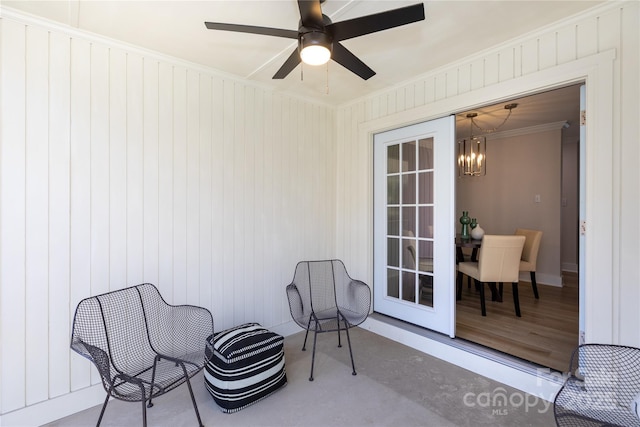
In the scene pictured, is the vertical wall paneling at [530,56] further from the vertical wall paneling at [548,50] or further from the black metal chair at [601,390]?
the black metal chair at [601,390]

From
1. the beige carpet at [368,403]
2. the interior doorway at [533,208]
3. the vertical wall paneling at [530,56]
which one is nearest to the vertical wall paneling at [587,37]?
the vertical wall paneling at [530,56]

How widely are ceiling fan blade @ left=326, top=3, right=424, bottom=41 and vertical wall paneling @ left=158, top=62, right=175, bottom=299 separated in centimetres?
151

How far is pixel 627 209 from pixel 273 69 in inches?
106

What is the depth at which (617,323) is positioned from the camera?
1823 millimetres

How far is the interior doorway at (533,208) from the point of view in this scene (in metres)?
2.84

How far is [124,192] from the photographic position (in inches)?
86.8

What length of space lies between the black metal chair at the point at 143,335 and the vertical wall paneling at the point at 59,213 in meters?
0.26

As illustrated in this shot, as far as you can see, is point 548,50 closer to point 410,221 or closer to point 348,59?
point 348,59

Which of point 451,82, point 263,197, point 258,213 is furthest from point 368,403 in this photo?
point 451,82

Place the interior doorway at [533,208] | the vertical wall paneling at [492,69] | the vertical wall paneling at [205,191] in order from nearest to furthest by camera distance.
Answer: the vertical wall paneling at [492,69] → the vertical wall paneling at [205,191] → the interior doorway at [533,208]

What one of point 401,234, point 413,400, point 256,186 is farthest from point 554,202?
point 256,186

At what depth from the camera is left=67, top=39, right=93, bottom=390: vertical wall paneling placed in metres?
2.01

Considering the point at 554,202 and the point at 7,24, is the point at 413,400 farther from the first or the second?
the point at 554,202

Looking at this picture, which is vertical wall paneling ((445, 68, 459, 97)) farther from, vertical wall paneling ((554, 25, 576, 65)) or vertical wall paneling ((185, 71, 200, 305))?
vertical wall paneling ((185, 71, 200, 305))
